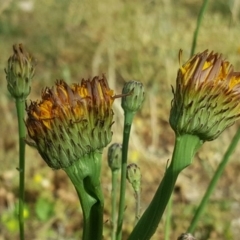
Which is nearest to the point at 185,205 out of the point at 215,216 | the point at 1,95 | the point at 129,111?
the point at 215,216

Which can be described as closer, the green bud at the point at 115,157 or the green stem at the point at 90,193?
the green stem at the point at 90,193

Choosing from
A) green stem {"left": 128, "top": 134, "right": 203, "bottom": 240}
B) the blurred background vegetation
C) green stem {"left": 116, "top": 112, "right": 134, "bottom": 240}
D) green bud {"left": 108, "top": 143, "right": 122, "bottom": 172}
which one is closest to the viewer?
green stem {"left": 128, "top": 134, "right": 203, "bottom": 240}

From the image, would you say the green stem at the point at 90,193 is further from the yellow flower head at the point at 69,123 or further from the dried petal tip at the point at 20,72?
the dried petal tip at the point at 20,72

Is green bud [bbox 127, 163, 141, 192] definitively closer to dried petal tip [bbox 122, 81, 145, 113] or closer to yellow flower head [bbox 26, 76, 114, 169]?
dried petal tip [bbox 122, 81, 145, 113]

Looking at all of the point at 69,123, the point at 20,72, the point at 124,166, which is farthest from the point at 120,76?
the point at 69,123

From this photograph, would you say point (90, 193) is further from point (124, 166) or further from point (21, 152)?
point (21, 152)

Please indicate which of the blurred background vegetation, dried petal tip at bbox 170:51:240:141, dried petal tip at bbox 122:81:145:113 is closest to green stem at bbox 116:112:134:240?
dried petal tip at bbox 122:81:145:113

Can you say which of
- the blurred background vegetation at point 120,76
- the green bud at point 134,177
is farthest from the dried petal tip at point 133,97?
the blurred background vegetation at point 120,76
